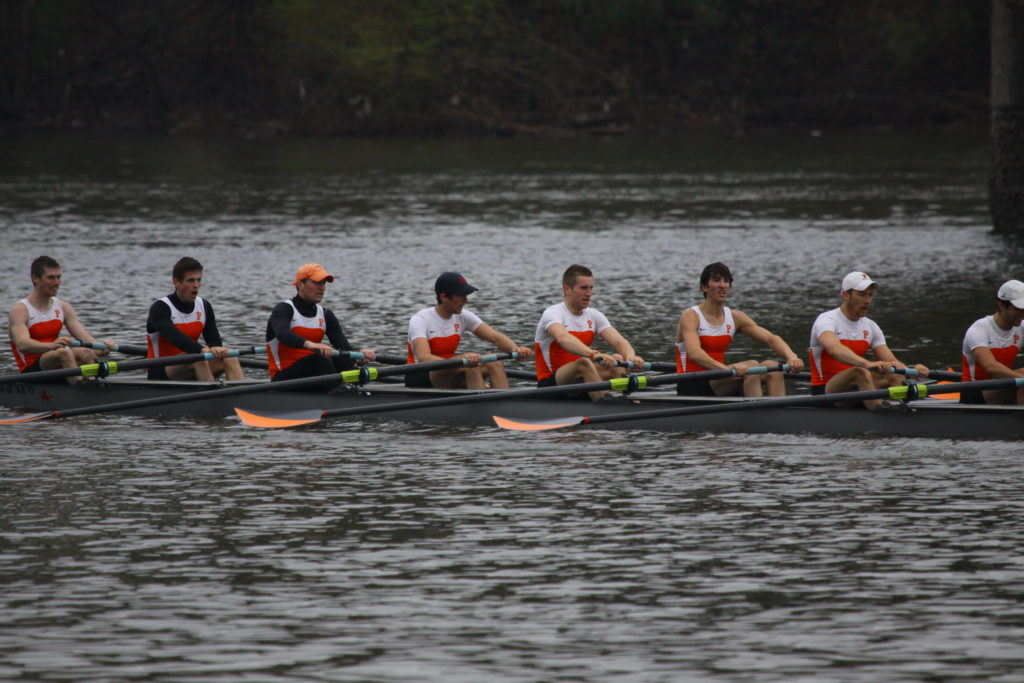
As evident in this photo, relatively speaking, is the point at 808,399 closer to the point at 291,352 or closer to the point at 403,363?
the point at 403,363

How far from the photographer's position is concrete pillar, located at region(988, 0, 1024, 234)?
29094 millimetres

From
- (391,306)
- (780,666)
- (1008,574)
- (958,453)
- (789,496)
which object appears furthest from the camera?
(391,306)

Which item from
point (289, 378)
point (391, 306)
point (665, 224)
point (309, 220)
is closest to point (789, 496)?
point (289, 378)

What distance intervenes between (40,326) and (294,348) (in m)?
2.78

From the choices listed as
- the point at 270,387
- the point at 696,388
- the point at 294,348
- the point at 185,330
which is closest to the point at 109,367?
the point at 185,330

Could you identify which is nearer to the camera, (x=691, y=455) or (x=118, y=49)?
(x=691, y=455)

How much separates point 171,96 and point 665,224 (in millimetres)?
58809

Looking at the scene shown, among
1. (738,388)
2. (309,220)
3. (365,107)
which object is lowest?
(738,388)

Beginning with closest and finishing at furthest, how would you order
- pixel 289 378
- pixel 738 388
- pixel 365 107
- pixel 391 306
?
pixel 738 388 < pixel 289 378 < pixel 391 306 < pixel 365 107

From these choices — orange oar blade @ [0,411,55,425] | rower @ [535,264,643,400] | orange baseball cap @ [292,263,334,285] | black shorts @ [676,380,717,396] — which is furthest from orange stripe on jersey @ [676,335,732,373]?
orange oar blade @ [0,411,55,425]

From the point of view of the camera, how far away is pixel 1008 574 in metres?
9.80

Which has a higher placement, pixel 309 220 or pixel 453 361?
pixel 309 220

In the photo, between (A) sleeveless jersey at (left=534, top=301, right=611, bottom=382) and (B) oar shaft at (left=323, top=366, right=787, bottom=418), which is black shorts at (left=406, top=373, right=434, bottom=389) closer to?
(B) oar shaft at (left=323, top=366, right=787, bottom=418)

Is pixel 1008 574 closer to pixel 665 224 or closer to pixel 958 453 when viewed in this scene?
pixel 958 453
